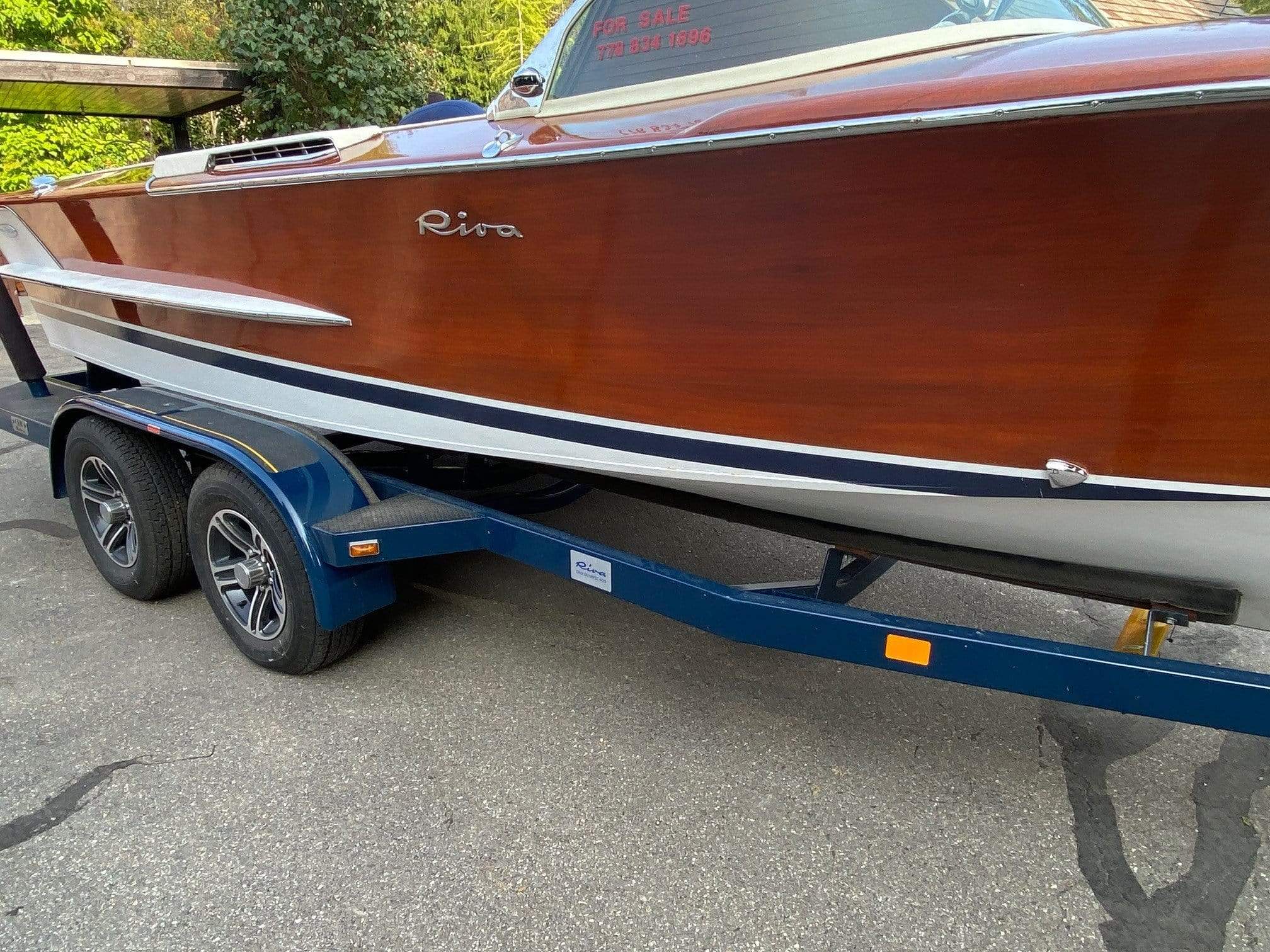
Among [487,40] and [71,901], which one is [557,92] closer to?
[71,901]

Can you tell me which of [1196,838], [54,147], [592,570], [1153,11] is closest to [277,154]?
[592,570]

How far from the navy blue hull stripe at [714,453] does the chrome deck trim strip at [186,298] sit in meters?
0.20

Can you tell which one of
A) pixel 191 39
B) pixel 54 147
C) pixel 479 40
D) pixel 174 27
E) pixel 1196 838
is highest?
pixel 174 27

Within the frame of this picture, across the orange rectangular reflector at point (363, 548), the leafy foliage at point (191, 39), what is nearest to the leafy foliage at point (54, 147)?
the leafy foliage at point (191, 39)

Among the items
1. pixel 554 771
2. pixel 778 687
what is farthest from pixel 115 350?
pixel 778 687

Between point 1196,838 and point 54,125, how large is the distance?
1217 centimetres

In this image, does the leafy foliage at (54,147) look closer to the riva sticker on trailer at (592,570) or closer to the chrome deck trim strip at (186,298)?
the chrome deck trim strip at (186,298)

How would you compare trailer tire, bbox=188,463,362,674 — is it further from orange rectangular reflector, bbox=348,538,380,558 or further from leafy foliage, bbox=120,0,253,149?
leafy foliage, bbox=120,0,253,149

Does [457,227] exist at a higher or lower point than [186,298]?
higher

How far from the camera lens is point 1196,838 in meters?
2.11

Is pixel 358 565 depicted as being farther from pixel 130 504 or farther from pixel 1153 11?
pixel 1153 11

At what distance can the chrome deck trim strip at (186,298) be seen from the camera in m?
2.80

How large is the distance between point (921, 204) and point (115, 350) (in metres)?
3.83

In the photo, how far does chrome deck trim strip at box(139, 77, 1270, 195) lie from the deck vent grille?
34cm
